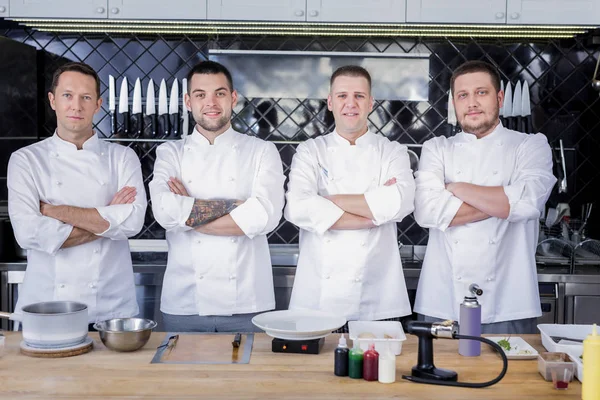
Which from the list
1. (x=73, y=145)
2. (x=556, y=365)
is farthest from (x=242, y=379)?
(x=73, y=145)

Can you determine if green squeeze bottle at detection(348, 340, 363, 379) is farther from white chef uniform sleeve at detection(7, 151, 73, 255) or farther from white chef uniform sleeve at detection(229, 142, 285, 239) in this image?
white chef uniform sleeve at detection(7, 151, 73, 255)

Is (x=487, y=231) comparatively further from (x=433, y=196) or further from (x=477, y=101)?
(x=477, y=101)

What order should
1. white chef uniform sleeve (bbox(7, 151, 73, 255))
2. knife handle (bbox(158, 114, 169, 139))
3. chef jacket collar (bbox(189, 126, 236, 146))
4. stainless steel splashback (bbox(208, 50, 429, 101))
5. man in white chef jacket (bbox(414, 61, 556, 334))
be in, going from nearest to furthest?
1. white chef uniform sleeve (bbox(7, 151, 73, 255))
2. man in white chef jacket (bbox(414, 61, 556, 334))
3. chef jacket collar (bbox(189, 126, 236, 146))
4. stainless steel splashback (bbox(208, 50, 429, 101))
5. knife handle (bbox(158, 114, 169, 139))

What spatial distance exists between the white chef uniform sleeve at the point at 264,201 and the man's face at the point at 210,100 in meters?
0.24

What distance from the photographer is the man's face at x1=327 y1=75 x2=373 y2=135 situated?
293cm

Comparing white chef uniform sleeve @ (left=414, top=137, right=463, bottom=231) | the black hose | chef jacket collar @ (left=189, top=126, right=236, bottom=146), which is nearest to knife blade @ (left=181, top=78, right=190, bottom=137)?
chef jacket collar @ (left=189, top=126, right=236, bottom=146)

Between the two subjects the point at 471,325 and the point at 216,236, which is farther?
the point at 216,236

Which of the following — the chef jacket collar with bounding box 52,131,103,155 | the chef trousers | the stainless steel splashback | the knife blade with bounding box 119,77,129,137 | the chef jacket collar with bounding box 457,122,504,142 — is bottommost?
the chef trousers

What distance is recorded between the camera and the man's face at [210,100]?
293 centimetres

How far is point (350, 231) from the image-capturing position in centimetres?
289

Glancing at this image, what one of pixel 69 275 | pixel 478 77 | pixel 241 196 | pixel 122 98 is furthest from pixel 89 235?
pixel 478 77

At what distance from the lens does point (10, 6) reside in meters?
3.67

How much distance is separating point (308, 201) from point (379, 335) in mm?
833

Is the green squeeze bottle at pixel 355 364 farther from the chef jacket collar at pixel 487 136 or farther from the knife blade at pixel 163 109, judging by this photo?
the knife blade at pixel 163 109
